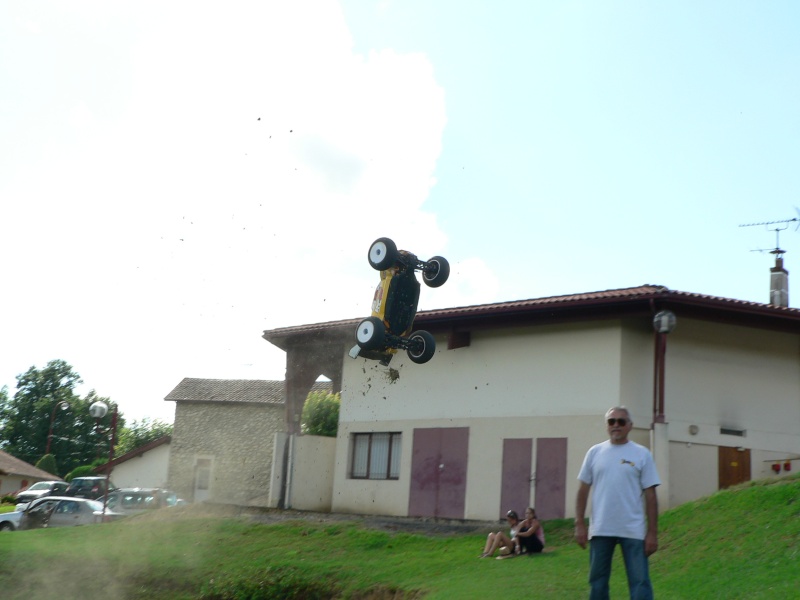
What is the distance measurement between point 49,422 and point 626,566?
313ft

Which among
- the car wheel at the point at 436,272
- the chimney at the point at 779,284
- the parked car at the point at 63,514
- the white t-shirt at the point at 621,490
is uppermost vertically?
the chimney at the point at 779,284

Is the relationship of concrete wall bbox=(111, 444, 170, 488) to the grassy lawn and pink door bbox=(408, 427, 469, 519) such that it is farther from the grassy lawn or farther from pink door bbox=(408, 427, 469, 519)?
the grassy lawn

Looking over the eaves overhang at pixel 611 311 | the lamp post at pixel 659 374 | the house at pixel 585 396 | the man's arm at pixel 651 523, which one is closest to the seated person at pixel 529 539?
the house at pixel 585 396

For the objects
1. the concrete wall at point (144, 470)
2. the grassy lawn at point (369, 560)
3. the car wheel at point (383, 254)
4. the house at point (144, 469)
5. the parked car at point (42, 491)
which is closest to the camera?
the grassy lawn at point (369, 560)

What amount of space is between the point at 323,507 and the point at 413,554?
435 inches

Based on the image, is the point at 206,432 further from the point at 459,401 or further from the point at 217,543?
the point at 217,543

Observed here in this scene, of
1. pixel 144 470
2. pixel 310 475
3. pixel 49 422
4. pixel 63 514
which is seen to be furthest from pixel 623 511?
pixel 49 422

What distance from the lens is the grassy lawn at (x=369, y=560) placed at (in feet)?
43.6

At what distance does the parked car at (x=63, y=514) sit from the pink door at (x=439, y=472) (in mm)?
8498

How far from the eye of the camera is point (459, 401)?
25406mm

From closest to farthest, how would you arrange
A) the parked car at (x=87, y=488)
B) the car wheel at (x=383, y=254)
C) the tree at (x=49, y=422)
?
the car wheel at (x=383, y=254) < the parked car at (x=87, y=488) < the tree at (x=49, y=422)

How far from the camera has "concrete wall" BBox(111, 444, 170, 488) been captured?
181ft

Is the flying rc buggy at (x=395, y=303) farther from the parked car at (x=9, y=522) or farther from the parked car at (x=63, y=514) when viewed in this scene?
the parked car at (x=9, y=522)

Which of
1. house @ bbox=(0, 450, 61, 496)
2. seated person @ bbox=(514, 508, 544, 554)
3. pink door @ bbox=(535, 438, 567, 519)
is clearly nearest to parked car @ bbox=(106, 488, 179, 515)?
pink door @ bbox=(535, 438, 567, 519)
